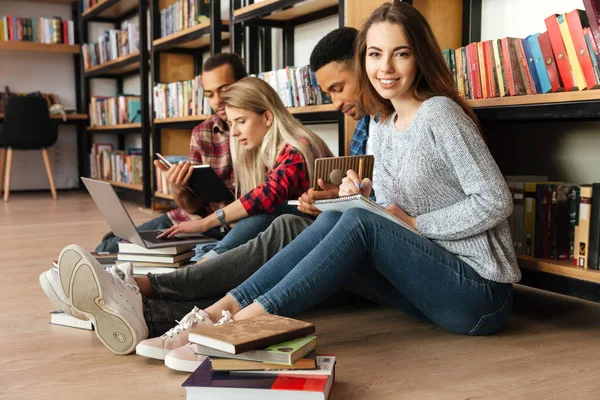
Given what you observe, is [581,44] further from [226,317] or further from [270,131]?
[226,317]

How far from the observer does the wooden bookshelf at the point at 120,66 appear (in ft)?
16.4

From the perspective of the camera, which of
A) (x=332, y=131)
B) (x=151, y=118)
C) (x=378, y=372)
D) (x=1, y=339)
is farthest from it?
(x=151, y=118)

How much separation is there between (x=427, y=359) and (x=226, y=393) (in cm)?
51

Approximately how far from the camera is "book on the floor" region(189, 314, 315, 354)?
3.69ft

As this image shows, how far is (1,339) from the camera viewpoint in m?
1.60

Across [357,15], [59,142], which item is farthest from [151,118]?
[357,15]

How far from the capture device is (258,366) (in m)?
1.15

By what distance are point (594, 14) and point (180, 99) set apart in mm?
3088

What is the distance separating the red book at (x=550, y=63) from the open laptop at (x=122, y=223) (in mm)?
1116

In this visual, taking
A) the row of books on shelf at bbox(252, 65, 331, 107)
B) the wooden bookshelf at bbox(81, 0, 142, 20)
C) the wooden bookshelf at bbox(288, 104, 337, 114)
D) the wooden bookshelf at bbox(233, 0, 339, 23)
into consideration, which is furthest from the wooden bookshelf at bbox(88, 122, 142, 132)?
the wooden bookshelf at bbox(288, 104, 337, 114)

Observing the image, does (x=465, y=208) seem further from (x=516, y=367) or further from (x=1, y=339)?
(x=1, y=339)

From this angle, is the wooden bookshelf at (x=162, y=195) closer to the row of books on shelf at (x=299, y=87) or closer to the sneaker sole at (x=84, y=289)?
the row of books on shelf at (x=299, y=87)

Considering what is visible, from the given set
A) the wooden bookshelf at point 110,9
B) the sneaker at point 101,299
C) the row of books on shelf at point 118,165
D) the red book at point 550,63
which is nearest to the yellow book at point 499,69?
the red book at point 550,63

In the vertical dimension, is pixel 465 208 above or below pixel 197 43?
below
